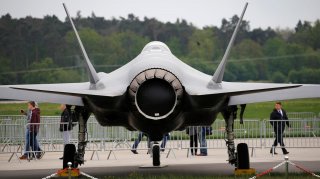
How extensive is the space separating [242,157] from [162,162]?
5.24 meters

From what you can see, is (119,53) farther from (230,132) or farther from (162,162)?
(230,132)

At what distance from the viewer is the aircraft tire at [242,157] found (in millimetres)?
17134

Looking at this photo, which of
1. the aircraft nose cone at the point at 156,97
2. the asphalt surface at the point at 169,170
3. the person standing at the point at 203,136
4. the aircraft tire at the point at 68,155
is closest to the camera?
the aircraft nose cone at the point at 156,97

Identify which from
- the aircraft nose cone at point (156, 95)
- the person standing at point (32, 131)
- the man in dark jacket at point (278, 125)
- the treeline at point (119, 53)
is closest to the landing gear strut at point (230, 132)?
the aircraft nose cone at point (156, 95)

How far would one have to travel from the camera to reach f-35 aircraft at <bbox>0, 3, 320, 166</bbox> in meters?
14.5

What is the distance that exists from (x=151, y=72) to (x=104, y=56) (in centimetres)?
4186

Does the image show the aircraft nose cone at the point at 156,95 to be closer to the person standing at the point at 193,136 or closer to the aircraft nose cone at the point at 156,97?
the aircraft nose cone at the point at 156,97

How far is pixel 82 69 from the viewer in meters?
57.7

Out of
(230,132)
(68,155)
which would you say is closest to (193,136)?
(230,132)

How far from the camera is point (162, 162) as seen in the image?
72.7 ft

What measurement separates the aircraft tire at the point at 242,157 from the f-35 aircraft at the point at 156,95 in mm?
114

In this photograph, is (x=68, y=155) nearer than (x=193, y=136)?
Yes

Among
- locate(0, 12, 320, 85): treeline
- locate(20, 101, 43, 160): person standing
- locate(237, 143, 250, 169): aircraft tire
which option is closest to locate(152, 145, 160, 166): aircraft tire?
locate(237, 143, 250, 169): aircraft tire

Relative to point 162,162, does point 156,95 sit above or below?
above
